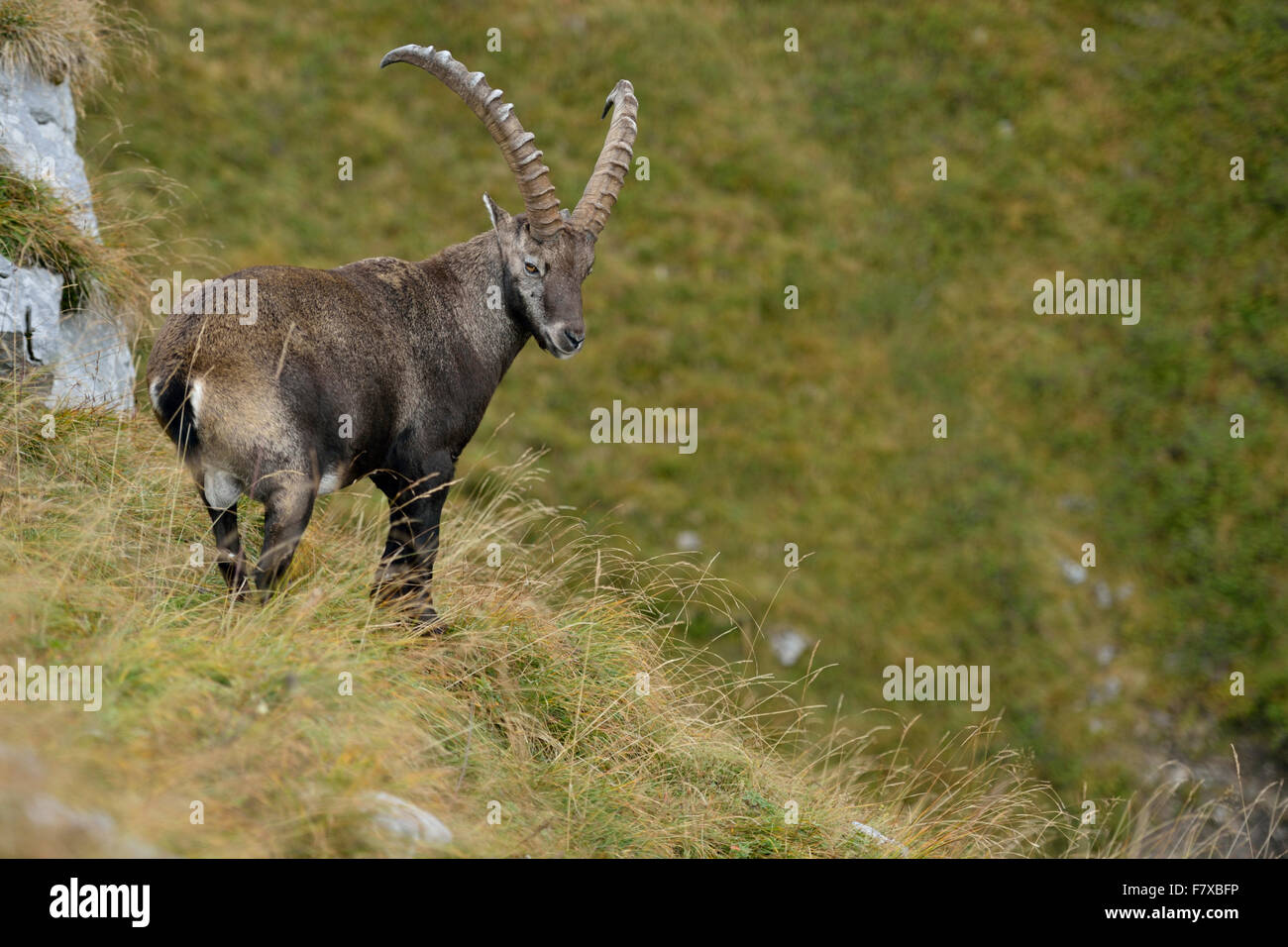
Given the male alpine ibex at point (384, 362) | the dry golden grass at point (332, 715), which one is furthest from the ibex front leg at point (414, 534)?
the dry golden grass at point (332, 715)

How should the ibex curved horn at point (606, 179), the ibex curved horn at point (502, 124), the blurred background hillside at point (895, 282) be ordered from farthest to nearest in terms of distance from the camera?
the blurred background hillside at point (895, 282)
the ibex curved horn at point (606, 179)
the ibex curved horn at point (502, 124)

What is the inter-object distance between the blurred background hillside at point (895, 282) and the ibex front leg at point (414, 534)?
806cm

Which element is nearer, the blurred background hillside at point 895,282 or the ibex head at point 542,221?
the ibex head at point 542,221

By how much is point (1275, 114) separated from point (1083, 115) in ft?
11.8

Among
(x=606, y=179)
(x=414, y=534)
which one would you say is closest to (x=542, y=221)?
(x=606, y=179)

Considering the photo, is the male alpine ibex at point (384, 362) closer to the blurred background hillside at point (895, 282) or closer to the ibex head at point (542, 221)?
the ibex head at point (542, 221)

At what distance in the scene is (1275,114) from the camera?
20531 millimetres

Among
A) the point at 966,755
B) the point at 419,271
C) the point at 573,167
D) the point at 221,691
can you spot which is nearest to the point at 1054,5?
the point at 573,167

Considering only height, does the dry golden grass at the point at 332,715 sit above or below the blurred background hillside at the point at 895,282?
below

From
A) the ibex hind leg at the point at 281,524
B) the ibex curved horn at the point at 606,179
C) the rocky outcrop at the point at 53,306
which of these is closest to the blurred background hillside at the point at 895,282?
the rocky outcrop at the point at 53,306

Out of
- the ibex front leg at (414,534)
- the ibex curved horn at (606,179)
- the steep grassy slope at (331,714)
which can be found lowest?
the steep grassy slope at (331,714)

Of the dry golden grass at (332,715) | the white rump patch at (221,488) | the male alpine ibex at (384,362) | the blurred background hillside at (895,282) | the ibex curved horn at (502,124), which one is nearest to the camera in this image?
the dry golden grass at (332,715)

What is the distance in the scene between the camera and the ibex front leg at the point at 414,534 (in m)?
7.08

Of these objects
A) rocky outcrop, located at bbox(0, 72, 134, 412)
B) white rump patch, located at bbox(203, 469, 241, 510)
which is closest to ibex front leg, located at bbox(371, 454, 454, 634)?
white rump patch, located at bbox(203, 469, 241, 510)
